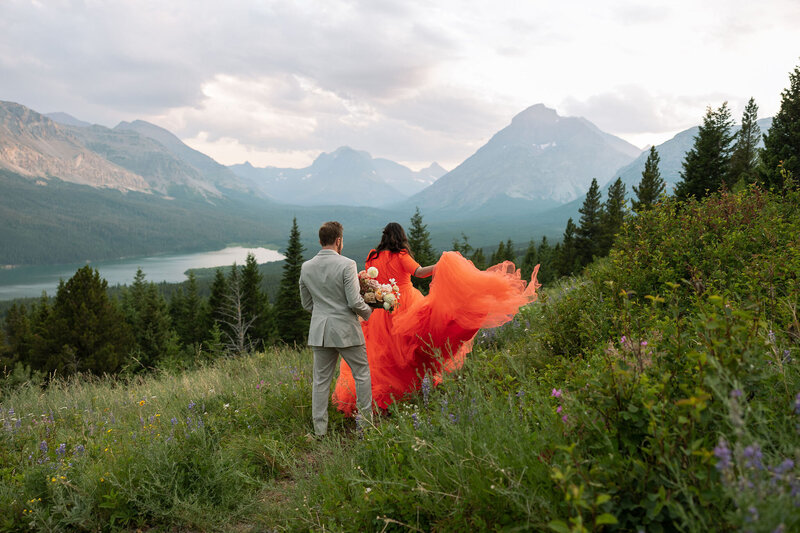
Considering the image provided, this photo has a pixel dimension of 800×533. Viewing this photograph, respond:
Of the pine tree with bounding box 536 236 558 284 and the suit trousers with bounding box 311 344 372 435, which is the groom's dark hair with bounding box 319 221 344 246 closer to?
the suit trousers with bounding box 311 344 372 435

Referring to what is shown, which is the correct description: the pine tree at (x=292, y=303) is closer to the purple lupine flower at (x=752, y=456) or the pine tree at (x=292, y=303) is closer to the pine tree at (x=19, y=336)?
the pine tree at (x=19, y=336)

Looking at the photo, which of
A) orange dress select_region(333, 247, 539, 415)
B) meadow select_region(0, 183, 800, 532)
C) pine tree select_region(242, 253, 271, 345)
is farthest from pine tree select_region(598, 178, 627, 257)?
orange dress select_region(333, 247, 539, 415)

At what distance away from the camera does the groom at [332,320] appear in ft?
14.5

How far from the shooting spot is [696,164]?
33.8 m

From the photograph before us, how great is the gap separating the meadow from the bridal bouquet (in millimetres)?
1163

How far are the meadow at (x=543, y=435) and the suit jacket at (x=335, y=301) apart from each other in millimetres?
983

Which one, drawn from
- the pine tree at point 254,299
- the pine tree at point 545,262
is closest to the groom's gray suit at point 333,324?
the pine tree at point 254,299

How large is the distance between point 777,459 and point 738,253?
3.98 meters

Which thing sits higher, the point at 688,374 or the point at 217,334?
the point at 688,374

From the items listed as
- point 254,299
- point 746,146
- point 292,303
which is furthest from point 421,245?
point 746,146

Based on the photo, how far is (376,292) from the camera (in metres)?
4.67

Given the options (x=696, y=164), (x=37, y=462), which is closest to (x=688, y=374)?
(x=37, y=462)

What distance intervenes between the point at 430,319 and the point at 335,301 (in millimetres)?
1216

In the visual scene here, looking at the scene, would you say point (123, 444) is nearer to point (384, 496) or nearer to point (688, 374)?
point (384, 496)
